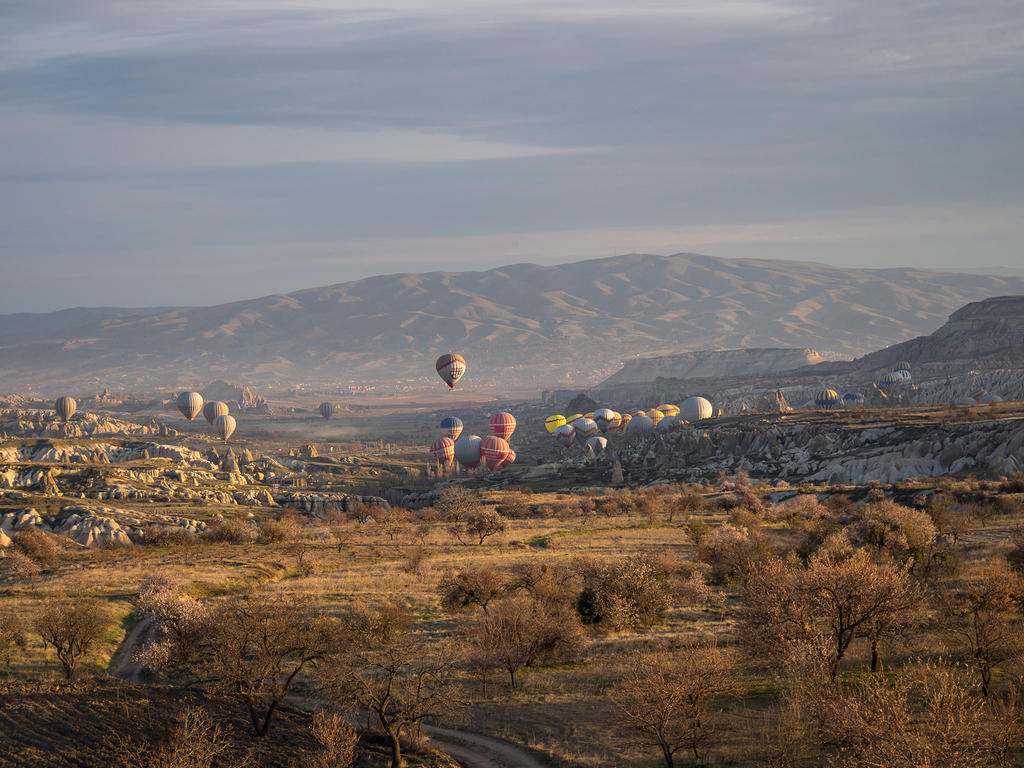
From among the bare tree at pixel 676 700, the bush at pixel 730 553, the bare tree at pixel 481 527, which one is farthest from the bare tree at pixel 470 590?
the bare tree at pixel 481 527

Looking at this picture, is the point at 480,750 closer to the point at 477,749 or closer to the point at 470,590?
the point at 477,749

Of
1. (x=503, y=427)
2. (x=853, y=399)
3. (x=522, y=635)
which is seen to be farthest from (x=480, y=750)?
(x=853, y=399)

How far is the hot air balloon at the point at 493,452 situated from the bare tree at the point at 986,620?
125m

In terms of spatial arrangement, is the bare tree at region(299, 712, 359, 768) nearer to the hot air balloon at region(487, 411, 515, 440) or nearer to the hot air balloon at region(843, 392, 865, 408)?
the hot air balloon at region(487, 411, 515, 440)

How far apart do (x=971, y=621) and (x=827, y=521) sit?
103 feet

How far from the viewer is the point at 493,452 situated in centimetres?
16762

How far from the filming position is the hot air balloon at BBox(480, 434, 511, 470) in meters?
168

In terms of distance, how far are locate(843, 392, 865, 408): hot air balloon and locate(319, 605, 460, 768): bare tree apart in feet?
540

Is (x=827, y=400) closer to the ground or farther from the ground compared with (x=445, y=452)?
farther from the ground

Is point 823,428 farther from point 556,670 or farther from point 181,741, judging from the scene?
point 181,741

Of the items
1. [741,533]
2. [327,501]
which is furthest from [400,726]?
[327,501]

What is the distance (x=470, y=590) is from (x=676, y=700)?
2313 centimetres

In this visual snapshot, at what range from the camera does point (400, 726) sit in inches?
1275

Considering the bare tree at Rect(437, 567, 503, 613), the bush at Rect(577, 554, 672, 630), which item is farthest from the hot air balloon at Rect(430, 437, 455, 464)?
the bush at Rect(577, 554, 672, 630)
